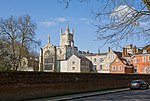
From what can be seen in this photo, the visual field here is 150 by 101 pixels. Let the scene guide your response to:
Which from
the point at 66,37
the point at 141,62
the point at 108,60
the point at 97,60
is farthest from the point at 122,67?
the point at 66,37

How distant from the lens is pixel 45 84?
951 inches

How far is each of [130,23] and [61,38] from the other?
6286 inches

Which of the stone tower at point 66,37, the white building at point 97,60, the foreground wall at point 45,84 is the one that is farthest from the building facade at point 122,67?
the stone tower at point 66,37

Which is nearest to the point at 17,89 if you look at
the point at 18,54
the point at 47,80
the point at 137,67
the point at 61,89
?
the point at 47,80

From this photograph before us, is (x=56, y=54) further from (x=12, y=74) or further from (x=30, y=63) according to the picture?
(x=12, y=74)

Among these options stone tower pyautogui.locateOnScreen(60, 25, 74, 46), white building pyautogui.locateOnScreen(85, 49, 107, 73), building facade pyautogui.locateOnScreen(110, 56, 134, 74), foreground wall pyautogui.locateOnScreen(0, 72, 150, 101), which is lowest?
foreground wall pyautogui.locateOnScreen(0, 72, 150, 101)

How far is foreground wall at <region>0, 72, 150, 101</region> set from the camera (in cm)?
2027

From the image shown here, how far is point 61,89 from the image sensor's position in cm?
2647

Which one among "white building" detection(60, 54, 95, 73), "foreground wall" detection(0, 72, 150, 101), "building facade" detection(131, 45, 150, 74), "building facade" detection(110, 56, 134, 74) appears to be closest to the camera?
"foreground wall" detection(0, 72, 150, 101)

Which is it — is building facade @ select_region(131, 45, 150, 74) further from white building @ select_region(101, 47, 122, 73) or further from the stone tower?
the stone tower

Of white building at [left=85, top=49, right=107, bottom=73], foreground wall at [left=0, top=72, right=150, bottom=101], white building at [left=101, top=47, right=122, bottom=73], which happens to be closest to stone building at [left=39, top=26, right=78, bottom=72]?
white building at [left=85, top=49, right=107, bottom=73]

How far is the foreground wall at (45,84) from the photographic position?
2027 cm

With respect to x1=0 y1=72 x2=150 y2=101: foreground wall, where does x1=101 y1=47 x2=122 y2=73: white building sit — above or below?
above

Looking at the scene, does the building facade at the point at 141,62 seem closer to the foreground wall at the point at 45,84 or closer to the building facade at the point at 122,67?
the building facade at the point at 122,67
